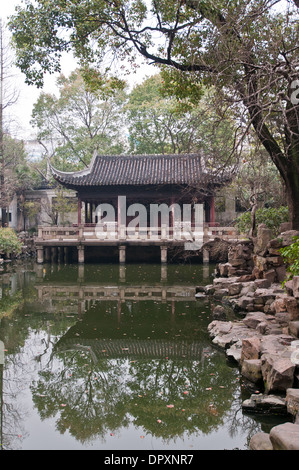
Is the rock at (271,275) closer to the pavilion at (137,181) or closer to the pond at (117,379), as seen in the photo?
the pond at (117,379)

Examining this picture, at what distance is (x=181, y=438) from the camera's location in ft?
12.0

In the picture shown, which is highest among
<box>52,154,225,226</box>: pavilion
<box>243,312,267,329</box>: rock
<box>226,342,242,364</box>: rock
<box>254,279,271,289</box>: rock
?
<box>52,154,225,226</box>: pavilion

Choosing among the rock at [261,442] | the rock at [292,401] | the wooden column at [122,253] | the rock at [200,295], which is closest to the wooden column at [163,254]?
the wooden column at [122,253]

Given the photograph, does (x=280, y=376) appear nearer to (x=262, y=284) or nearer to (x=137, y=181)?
(x=262, y=284)

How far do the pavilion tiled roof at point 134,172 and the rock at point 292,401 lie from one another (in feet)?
48.3

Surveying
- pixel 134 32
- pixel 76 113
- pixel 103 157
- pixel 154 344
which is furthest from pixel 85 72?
pixel 76 113

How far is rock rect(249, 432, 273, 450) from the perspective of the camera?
126 inches

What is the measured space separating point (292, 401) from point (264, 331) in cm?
217

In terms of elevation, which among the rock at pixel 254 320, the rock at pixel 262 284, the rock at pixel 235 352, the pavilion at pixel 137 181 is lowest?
the rock at pixel 235 352

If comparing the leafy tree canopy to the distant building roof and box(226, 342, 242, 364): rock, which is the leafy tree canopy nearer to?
box(226, 342, 242, 364): rock

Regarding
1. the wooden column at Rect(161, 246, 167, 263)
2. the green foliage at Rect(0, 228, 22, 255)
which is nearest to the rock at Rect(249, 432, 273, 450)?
the wooden column at Rect(161, 246, 167, 263)

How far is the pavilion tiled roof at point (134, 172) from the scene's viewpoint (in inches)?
760

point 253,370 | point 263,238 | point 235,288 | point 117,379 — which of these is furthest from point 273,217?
point 117,379

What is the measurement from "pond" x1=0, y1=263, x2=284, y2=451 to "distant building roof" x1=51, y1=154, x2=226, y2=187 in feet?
32.9
